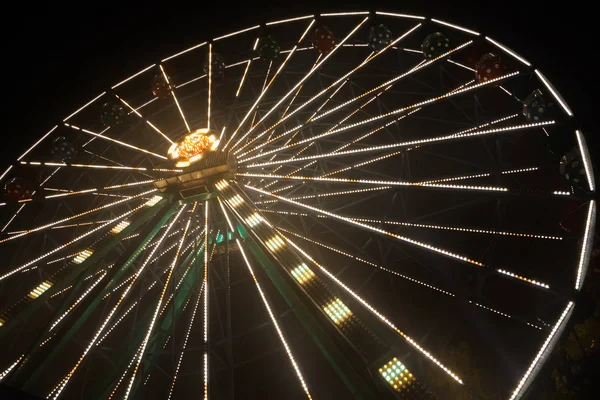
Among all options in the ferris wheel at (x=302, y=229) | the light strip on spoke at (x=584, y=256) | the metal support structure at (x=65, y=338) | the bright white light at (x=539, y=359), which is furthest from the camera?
the ferris wheel at (x=302, y=229)

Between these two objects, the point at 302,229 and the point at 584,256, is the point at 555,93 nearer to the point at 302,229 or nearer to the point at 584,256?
the point at 584,256

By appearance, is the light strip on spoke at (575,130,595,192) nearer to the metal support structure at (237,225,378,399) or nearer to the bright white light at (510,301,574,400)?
the bright white light at (510,301,574,400)

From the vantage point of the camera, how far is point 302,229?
11.2 m

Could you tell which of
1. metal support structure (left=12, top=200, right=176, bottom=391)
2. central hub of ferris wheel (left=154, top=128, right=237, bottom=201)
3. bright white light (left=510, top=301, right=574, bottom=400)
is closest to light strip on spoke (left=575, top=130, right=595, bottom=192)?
bright white light (left=510, top=301, right=574, bottom=400)

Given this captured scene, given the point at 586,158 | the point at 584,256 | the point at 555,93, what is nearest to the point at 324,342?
the point at 584,256

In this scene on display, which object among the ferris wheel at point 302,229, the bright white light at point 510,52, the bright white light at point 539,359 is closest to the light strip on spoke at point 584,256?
the ferris wheel at point 302,229

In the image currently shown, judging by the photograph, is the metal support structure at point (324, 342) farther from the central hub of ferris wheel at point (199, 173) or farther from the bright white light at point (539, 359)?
the central hub of ferris wheel at point (199, 173)

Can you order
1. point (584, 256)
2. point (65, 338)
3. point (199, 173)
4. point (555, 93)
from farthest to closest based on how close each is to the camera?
point (199, 173) → point (555, 93) → point (65, 338) → point (584, 256)

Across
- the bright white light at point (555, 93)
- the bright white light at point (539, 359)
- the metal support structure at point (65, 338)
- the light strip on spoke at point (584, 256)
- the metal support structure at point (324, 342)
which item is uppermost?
the bright white light at point (555, 93)

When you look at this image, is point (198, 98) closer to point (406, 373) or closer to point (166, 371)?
point (166, 371)

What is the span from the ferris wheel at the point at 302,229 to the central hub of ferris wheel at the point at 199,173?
0.04m

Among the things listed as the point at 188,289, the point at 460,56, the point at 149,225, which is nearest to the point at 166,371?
the point at 188,289

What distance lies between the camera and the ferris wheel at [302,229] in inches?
236

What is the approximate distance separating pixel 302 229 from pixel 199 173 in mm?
4240
